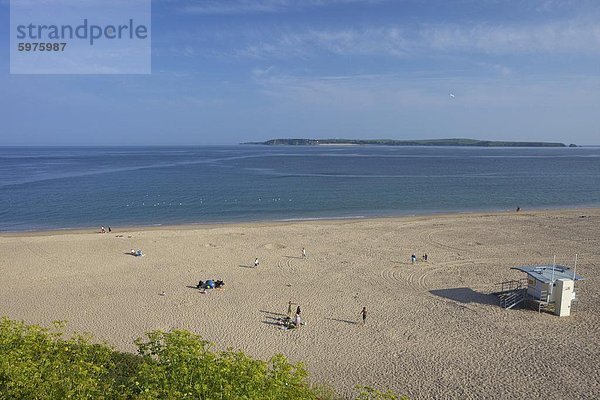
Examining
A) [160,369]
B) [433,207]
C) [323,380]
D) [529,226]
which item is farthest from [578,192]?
[160,369]

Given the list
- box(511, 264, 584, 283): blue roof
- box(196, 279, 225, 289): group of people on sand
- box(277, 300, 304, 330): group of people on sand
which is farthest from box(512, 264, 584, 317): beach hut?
box(196, 279, 225, 289): group of people on sand

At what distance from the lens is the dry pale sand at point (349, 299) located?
15.3 m

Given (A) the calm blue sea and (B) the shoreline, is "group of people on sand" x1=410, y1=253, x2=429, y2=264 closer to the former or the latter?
(B) the shoreline

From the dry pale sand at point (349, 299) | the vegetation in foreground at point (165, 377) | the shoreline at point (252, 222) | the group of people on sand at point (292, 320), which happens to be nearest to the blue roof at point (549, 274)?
the dry pale sand at point (349, 299)

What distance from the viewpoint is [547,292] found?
64.4ft

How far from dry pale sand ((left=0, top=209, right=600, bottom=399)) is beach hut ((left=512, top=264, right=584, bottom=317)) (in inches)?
25.8

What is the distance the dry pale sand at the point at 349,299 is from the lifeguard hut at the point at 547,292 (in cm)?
62

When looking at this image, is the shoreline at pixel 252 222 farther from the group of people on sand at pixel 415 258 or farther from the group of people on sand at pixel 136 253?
the group of people on sand at pixel 415 258

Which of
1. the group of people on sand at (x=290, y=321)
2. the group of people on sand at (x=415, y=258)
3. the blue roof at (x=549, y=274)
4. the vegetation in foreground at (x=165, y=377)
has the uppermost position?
the vegetation in foreground at (x=165, y=377)

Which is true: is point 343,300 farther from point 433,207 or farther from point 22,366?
point 433,207

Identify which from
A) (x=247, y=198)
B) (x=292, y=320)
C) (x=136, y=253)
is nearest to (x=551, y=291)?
(x=292, y=320)

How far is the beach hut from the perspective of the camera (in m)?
19.3

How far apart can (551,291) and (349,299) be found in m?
8.66

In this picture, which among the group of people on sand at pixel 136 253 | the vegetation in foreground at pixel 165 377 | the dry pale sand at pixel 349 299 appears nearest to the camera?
the vegetation in foreground at pixel 165 377
